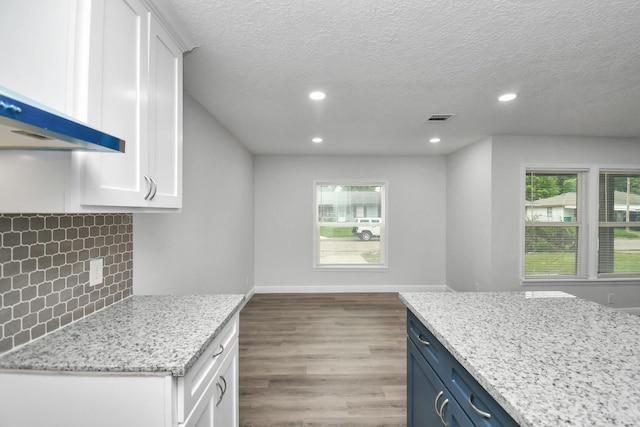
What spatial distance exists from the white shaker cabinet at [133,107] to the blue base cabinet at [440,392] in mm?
1422

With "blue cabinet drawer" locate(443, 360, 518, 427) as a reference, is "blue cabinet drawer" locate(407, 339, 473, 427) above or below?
below

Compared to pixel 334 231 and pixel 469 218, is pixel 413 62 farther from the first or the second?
pixel 334 231

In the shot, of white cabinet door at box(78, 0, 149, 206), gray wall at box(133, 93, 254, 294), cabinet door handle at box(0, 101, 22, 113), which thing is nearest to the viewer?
cabinet door handle at box(0, 101, 22, 113)

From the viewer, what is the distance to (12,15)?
922 mm

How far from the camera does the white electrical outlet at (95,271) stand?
1.55 m

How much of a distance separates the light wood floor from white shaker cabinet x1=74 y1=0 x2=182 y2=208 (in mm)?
1686

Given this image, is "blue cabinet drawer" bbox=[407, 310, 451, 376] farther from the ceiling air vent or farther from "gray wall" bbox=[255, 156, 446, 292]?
"gray wall" bbox=[255, 156, 446, 292]

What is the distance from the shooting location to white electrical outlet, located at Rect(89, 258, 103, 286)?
1.55m

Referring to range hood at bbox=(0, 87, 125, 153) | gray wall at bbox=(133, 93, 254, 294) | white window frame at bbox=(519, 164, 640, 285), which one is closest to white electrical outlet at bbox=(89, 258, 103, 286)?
gray wall at bbox=(133, 93, 254, 294)

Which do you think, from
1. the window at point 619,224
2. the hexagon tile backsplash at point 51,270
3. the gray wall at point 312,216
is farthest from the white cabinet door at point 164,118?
the window at point 619,224

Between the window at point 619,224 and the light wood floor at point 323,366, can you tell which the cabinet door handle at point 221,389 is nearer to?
the light wood floor at point 323,366

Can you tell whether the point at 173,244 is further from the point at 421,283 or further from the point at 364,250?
the point at 421,283

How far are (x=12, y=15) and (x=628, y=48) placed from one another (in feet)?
9.78

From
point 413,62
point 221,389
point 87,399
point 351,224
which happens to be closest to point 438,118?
point 413,62
